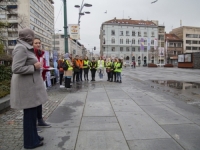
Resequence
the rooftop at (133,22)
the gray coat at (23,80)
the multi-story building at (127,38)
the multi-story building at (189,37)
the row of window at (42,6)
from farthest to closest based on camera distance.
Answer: the multi-story building at (189,37)
the rooftop at (133,22)
the multi-story building at (127,38)
the row of window at (42,6)
the gray coat at (23,80)

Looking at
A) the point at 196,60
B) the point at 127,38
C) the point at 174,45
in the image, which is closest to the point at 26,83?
the point at 196,60

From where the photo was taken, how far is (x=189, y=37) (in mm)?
98562

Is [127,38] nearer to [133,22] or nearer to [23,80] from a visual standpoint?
[133,22]

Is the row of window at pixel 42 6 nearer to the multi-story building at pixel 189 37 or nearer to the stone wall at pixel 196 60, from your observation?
the stone wall at pixel 196 60

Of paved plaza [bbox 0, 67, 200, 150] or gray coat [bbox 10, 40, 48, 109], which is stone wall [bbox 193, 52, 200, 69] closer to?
paved plaza [bbox 0, 67, 200, 150]

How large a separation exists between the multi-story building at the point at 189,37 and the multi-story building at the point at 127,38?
15.8 metres

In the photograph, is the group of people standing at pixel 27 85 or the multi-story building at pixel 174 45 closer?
the group of people standing at pixel 27 85

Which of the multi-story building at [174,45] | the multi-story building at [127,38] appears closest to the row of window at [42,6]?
the multi-story building at [127,38]

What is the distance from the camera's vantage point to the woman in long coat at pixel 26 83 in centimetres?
308

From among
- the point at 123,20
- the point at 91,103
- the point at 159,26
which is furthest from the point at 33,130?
the point at 159,26

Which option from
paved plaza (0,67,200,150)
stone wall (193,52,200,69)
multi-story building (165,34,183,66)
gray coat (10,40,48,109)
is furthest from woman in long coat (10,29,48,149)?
multi-story building (165,34,183,66)

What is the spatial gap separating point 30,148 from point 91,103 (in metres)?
3.74

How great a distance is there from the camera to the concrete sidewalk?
359cm

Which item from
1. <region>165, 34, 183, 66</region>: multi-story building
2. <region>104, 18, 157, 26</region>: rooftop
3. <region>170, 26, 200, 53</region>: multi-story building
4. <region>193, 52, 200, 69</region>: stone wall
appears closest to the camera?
<region>193, 52, 200, 69</region>: stone wall
